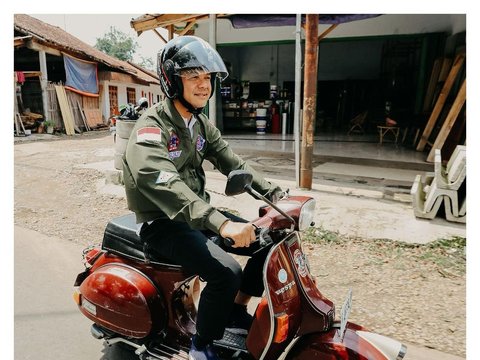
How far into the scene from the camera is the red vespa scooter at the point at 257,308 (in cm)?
168

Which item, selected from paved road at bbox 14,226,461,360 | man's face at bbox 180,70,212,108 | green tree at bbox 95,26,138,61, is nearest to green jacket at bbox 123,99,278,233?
man's face at bbox 180,70,212,108

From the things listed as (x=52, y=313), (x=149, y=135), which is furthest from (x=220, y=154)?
(x=52, y=313)

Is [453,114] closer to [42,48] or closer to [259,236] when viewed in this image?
[259,236]

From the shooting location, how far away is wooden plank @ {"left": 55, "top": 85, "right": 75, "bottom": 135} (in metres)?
16.2

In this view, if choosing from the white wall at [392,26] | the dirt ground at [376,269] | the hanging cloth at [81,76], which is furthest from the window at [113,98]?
the dirt ground at [376,269]

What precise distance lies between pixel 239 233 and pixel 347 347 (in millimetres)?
691

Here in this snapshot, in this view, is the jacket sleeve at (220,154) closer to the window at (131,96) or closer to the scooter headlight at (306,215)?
the scooter headlight at (306,215)

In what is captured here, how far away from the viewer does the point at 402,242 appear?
4074mm

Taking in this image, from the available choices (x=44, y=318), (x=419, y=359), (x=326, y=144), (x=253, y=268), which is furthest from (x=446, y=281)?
(x=326, y=144)

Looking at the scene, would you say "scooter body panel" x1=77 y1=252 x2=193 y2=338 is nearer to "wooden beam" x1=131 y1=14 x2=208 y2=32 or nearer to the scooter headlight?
the scooter headlight

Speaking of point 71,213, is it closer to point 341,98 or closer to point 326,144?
point 326,144

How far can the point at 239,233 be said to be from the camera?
1560mm

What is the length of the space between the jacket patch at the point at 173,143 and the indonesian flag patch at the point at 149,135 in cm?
10

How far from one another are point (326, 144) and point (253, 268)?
868 centimetres
